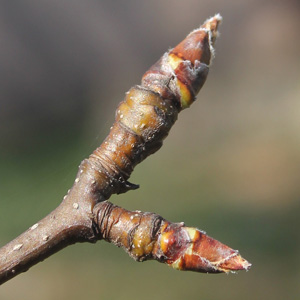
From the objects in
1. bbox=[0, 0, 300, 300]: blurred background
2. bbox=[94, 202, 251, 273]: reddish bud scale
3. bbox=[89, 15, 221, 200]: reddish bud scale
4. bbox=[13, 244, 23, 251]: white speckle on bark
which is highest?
bbox=[0, 0, 300, 300]: blurred background

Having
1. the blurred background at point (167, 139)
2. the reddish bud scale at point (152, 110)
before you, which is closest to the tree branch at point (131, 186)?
the reddish bud scale at point (152, 110)

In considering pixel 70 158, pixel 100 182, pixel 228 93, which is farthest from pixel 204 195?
pixel 100 182

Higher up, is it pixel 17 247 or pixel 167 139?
pixel 167 139

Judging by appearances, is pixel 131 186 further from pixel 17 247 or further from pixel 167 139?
pixel 167 139

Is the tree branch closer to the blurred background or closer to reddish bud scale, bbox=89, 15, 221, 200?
reddish bud scale, bbox=89, 15, 221, 200

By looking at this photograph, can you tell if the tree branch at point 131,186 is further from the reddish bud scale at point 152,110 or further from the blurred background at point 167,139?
the blurred background at point 167,139

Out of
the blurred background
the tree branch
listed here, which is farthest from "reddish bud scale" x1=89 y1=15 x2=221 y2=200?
the blurred background

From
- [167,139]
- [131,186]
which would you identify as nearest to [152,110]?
[131,186]

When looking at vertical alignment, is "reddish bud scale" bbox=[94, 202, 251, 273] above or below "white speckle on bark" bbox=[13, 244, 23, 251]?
above
